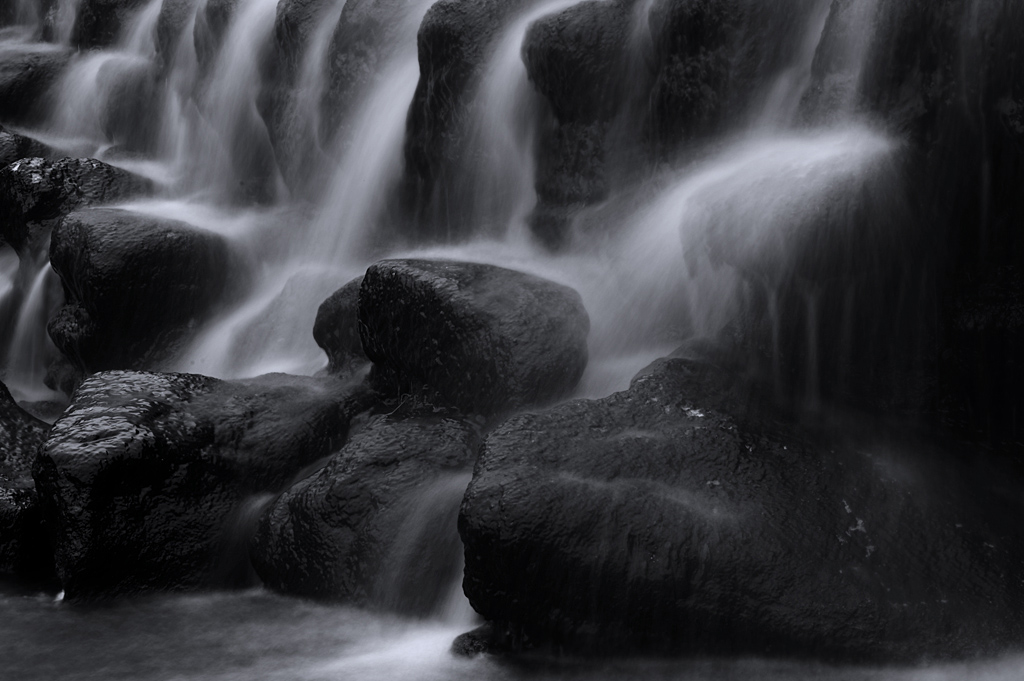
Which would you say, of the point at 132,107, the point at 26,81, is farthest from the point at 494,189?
the point at 26,81

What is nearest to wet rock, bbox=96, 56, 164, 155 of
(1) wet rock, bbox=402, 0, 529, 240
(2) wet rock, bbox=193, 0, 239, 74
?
(2) wet rock, bbox=193, 0, 239, 74

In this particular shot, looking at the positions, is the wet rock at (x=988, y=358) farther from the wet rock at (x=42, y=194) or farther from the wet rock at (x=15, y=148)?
the wet rock at (x=15, y=148)

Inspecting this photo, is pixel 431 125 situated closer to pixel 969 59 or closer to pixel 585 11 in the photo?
pixel 585 11

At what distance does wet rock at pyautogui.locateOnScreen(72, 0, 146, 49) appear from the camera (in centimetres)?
1385

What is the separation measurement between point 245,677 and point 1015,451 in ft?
12.6

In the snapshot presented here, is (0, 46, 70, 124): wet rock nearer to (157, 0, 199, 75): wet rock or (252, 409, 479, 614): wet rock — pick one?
(157, 0, 199, 75): wet rock

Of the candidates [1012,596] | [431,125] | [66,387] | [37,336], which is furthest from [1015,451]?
[37,336]

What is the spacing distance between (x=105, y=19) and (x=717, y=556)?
11832 millimetres

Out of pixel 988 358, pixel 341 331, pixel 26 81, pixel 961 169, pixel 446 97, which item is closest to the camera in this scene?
pixel 961 169

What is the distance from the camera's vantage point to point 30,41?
1543cm

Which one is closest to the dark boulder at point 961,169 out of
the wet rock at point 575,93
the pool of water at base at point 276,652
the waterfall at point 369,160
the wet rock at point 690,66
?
the wet rock at point 690,66

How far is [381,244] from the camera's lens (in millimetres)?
9047

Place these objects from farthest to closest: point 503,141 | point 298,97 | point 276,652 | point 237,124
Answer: point 237,124
point 298,97
point 503,141
point 276,652

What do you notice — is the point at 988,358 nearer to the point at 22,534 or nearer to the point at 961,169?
the point at 961,169
